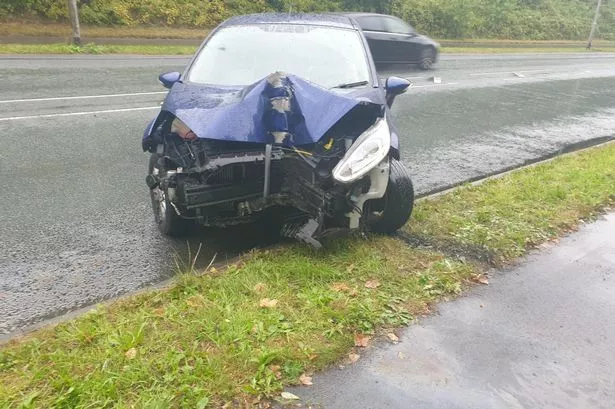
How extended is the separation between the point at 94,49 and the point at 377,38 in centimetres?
872

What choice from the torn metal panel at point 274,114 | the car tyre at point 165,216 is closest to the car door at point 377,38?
the car tyre at point 165,216

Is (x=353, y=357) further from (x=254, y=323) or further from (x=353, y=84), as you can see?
(x=353, y=84)

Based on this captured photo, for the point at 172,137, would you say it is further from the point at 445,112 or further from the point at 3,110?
the point at 445,112

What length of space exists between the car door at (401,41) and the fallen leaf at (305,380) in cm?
1570

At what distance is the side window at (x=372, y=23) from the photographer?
1650 centimetres

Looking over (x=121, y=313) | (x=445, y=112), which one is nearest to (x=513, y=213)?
(x=121, y=313)

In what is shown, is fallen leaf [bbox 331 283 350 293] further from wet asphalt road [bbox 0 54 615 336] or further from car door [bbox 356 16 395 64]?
car door [bbox 356 16 395 64]

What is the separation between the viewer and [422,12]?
31.6 m

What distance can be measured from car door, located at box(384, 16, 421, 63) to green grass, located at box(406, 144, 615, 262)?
35.7 feet

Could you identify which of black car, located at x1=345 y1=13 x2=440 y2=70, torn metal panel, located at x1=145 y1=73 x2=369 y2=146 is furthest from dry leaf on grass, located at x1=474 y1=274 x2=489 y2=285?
black car, located at x1=345 y1=13 x2=440 y2=70

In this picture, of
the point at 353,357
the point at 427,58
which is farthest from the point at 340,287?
the point at 427,58

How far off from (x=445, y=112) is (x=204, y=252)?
8.25 metres

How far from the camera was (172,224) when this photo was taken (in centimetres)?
480

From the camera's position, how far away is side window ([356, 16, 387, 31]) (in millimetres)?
16500
